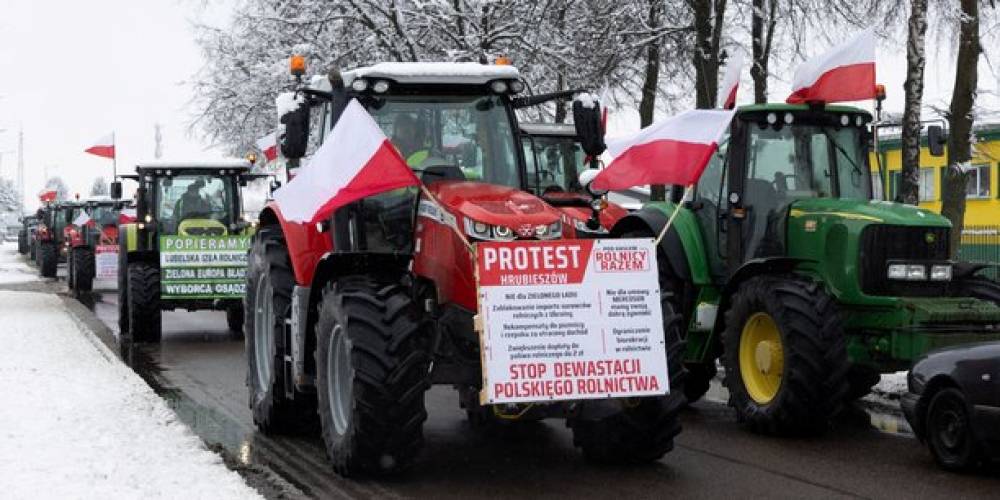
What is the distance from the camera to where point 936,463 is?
351 inches

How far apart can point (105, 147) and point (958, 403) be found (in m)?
20.3

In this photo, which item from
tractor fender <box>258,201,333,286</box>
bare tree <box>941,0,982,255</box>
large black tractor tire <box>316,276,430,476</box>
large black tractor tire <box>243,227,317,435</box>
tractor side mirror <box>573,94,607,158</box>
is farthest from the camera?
bare tree <box>941,0,982,255</box>

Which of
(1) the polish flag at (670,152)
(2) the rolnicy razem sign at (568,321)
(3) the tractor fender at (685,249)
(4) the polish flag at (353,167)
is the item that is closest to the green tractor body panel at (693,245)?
(3) the tractor fender at (685,249)

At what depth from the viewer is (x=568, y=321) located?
8.15m

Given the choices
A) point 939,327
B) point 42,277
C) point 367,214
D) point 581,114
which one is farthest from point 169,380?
point 42,277

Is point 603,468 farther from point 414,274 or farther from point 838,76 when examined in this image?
point 838,76

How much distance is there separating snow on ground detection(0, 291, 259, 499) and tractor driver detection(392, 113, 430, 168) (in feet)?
7.63

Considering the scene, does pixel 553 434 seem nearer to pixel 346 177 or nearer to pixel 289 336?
pixel 289 336

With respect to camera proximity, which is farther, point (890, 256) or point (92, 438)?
point (890, 256)

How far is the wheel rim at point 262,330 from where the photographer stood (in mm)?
10656

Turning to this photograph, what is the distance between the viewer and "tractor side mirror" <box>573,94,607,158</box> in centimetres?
900

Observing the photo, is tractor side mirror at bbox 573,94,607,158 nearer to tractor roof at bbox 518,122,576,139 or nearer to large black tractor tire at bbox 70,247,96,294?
tractor roof at bbox 518,122,576,139

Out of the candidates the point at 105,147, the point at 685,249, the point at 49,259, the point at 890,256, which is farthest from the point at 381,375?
the point at 49,259

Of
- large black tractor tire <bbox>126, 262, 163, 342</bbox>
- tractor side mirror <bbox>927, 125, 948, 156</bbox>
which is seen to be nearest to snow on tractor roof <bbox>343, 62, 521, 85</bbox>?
tractor side mirror <bbox>927, 125, 948, 156</bbox>
